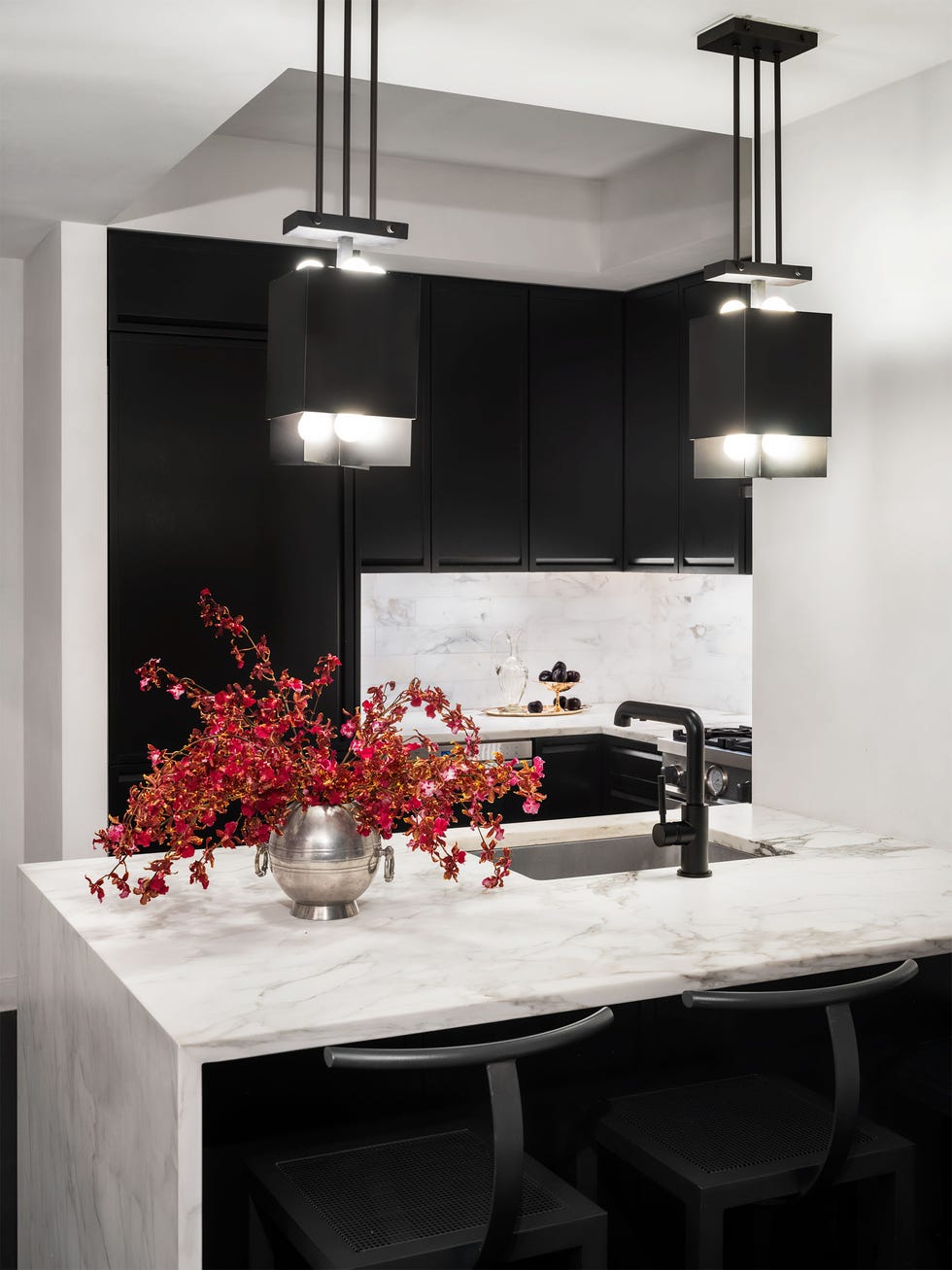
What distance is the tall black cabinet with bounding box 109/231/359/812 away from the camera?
431 cm

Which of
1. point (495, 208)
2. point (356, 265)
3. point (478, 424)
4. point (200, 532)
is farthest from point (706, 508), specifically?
point (356, 265)

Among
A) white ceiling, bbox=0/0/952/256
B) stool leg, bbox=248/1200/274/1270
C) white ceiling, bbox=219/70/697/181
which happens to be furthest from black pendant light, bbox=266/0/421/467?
white ceiling, bbox=219/70/697/181

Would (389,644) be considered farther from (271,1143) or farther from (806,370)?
(271,1143)

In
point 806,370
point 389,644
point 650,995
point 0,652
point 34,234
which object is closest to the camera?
point 650,995

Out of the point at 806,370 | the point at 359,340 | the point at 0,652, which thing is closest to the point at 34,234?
the point at 0,652

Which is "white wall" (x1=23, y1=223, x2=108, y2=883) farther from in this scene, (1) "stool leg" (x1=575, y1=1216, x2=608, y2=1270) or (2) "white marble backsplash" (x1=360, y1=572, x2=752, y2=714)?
(1) "stool leg" (x1=575, y1=1216, x2=608, y2=1270)

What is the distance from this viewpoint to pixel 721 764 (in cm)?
444

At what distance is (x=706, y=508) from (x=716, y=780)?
1020 mm

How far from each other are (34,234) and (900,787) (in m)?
3.17

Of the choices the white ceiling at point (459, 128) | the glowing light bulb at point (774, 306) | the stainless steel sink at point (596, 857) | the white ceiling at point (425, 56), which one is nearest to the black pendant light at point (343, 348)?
the white ceiling at point (425, 56)

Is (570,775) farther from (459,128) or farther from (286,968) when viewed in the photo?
(286,968)

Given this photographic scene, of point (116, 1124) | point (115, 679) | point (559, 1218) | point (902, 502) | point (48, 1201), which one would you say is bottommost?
point (48, 1201)

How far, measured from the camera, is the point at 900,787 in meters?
2.95

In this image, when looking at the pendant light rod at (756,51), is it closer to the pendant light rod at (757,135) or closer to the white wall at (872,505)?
the pendant light rod at (757,135)
